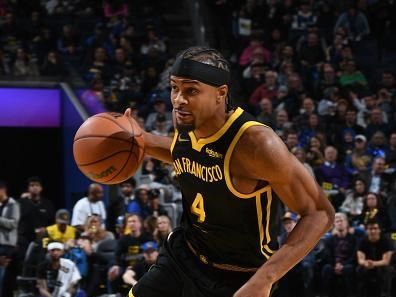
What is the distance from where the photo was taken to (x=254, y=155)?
4.29 metres

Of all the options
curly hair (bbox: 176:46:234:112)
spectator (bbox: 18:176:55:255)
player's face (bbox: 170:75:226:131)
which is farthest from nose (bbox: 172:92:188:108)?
spectator (bbox: 18:176:55:255)

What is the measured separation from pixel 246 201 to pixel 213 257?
38 centimetres

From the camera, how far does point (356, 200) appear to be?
11852 millimetres

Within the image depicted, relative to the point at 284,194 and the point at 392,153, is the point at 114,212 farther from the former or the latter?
the point at 284,194

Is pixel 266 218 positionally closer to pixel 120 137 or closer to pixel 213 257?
pixel 213 257

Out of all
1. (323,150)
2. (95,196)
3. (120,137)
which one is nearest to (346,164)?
(323,150)

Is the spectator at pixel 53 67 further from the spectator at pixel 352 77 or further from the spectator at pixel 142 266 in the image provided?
the spectator at pixel 142 266

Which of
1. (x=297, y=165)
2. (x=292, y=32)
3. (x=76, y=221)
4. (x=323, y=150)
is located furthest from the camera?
(x=292, y=32)

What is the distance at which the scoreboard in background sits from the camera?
15.3 m

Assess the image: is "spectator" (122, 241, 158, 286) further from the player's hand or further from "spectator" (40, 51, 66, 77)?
the player's hand

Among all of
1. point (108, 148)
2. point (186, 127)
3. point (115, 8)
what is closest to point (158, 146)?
point (108, 148)

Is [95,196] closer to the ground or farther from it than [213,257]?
closer to the ground

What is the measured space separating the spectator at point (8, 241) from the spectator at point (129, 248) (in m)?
1.29

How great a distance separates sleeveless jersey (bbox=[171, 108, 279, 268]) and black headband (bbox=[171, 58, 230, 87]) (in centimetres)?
22
